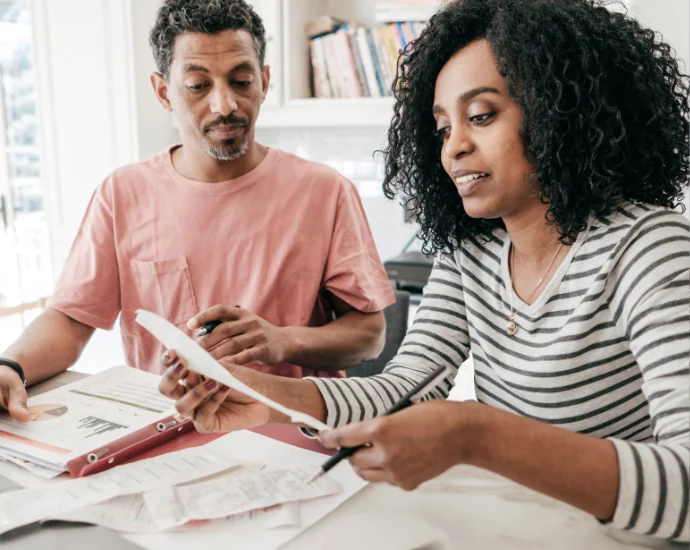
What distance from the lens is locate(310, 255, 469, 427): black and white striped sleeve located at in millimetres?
1008

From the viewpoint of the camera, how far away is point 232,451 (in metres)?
0.95

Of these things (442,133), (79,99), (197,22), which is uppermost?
(197,22)

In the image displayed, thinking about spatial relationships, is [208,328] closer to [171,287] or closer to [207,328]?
[207,328]

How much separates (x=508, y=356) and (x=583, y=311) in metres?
0.15

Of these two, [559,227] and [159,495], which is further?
[559,227]

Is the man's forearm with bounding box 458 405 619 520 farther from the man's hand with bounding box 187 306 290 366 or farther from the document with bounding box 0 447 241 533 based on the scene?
the man's hand with bounding box 187 306 290 366

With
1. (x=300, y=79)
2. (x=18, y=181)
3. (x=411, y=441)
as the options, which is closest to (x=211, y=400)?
(x=411, y=441)

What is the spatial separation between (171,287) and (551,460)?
100cm

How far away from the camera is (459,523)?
77cm

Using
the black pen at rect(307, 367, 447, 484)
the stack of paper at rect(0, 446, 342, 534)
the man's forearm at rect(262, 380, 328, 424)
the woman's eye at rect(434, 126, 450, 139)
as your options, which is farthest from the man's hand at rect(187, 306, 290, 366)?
the woman's eye at rect(434, 126, 450, 139)

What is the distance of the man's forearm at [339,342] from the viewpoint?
1.29 metres

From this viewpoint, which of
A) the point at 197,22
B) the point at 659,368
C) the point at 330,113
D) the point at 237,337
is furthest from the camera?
the point at 330,113

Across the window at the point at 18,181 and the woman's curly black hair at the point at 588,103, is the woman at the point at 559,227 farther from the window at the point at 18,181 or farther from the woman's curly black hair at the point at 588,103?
the window at the point at 18,181

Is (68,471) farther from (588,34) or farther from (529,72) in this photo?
(588,34)
